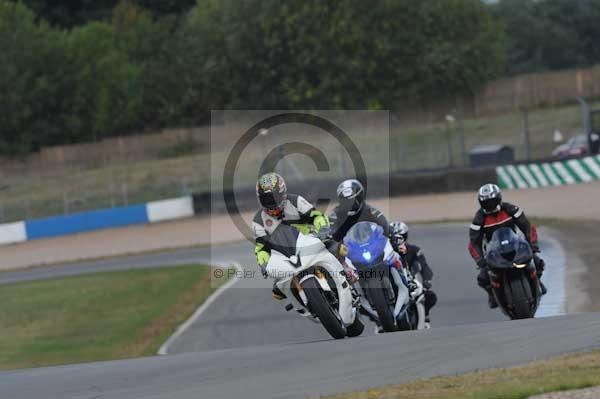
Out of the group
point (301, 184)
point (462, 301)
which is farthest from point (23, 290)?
point (462, 301)

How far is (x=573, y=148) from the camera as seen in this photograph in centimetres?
3092

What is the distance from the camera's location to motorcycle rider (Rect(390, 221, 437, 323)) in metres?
11.3

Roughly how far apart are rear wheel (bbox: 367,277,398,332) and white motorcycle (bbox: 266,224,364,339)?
0.21 m

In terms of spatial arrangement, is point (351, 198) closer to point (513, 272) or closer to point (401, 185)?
point (513, 272)

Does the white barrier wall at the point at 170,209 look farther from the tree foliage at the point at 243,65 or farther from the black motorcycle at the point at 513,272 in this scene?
the black motorcycle at the point at 513,272

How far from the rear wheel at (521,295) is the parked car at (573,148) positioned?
62.4 ft

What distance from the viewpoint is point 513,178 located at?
96.0ft

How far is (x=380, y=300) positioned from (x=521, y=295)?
157 cm

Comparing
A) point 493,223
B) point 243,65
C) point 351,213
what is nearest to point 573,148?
point 493,223

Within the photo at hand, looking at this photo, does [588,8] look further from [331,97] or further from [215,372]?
[215,372]

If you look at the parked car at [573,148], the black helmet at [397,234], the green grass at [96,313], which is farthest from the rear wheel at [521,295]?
the parked car at [573,148]

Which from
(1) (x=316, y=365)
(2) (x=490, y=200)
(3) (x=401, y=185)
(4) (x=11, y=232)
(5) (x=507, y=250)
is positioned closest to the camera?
(1) (x=316, y=365)

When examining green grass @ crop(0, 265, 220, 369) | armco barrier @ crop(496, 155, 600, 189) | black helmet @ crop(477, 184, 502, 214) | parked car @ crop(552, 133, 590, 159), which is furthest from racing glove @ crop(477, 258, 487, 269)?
parked car @ crop(552, 133, 590, 159)

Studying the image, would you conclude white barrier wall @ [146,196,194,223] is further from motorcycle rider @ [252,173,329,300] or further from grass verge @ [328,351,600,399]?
grass verge @ [328,351,600,399]
